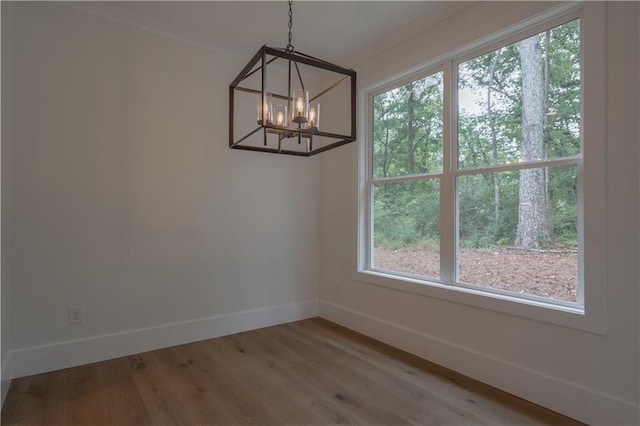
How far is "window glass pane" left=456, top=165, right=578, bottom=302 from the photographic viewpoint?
6.56 ft

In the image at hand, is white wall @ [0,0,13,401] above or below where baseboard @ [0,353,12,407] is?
above

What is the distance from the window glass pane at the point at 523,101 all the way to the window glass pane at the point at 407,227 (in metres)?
0.43

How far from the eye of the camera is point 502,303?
219cm

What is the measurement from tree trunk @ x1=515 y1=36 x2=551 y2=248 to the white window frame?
16cm

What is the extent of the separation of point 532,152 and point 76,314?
334cm

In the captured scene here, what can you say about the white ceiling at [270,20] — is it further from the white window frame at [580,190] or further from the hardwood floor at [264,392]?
the hardwood floor at [264,392]

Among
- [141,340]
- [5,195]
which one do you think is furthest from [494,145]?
[5,195]

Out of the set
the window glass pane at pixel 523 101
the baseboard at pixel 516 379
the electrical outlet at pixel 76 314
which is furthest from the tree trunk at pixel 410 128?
the electrical outlet at pixel 76 314

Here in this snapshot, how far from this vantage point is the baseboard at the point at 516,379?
5.78 ft

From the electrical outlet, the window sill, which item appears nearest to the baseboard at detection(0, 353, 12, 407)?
the electrical outlet

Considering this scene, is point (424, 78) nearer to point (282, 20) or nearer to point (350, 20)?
point (350, 20)

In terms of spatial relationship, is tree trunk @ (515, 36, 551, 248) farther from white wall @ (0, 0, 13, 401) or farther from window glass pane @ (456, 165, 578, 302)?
white wall @ (0, 0, 13, 401)

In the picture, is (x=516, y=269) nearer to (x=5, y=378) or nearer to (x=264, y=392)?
(x=264, y=392)

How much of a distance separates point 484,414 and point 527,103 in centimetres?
189
